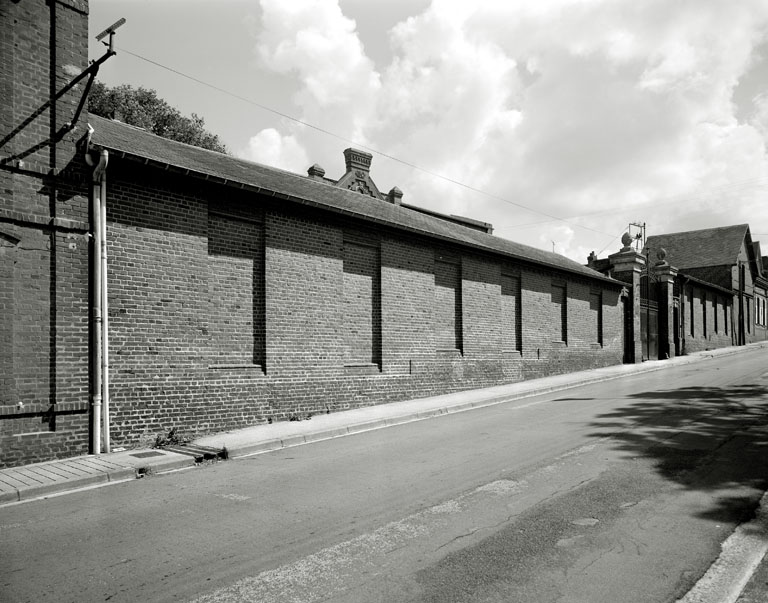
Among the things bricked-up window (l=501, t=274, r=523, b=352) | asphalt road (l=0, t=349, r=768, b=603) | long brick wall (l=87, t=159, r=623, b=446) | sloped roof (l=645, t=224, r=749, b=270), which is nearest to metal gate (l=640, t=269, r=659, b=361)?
bricked-up window (l=501, t=274, r=523, b=352)

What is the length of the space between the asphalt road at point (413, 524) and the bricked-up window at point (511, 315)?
10319mm

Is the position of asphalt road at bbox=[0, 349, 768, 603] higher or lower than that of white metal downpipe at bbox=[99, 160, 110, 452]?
lower

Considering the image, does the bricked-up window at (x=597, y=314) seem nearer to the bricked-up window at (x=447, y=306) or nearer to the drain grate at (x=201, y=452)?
the bricked-up window at (x=447, y=306)

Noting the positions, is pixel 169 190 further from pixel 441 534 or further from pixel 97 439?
pixel 441 534

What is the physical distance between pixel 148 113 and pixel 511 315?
22519 millimetres

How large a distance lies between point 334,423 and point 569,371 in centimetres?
1431

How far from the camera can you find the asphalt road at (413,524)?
4.12m

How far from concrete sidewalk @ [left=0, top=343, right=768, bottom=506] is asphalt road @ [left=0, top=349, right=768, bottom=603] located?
0.46 meters

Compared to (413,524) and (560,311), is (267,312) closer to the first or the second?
(413,524)

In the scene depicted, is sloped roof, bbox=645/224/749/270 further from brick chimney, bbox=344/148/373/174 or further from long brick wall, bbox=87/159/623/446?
long brick wall, bbox=87/159/623/446

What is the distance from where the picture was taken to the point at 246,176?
13.7 m

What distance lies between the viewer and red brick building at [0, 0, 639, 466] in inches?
347

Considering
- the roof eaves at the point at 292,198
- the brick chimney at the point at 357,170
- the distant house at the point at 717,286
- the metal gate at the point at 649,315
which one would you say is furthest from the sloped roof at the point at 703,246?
the roof eaves at the point at 292,198

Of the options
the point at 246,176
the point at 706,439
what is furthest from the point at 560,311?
the point at 706,439
